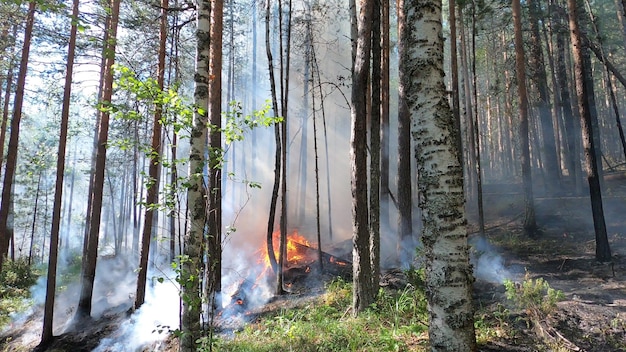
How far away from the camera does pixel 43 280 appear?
59.3ft

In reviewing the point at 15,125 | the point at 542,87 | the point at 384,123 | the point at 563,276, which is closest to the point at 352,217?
the point at 384,123

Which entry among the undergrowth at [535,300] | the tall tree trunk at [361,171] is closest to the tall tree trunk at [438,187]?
the undergrowth at [535,300]

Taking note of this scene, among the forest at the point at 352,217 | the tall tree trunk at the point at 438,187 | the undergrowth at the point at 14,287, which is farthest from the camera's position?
the undergrowth at the point at 14,287

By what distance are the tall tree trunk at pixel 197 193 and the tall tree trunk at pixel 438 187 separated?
2.56 m

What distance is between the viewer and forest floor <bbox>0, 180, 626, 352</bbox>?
Answer: 4.63m

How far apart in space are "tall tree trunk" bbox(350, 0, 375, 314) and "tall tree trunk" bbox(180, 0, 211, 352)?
9.37 ft

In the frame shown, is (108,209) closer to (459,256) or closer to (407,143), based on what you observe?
(407,143)

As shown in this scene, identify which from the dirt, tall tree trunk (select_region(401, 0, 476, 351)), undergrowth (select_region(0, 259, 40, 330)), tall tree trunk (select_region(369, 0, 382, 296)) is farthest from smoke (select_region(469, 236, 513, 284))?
undergrowth (select_region(0, 259, 40, 330))

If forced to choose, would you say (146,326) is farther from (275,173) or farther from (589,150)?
(589,150)

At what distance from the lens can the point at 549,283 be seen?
8.30 m

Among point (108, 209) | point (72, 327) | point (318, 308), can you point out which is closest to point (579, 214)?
point (318, 308)

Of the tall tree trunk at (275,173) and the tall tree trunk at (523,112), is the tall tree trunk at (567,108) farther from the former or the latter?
the tall tree trunk at (275,173)

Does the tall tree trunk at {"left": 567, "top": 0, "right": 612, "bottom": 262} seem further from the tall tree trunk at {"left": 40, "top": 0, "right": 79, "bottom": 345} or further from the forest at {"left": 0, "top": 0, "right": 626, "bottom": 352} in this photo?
the tall tree trunk at {"left": 40, "top": 0, "right": 79, "bottom": 345}

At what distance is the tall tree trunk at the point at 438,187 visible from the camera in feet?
8.64
